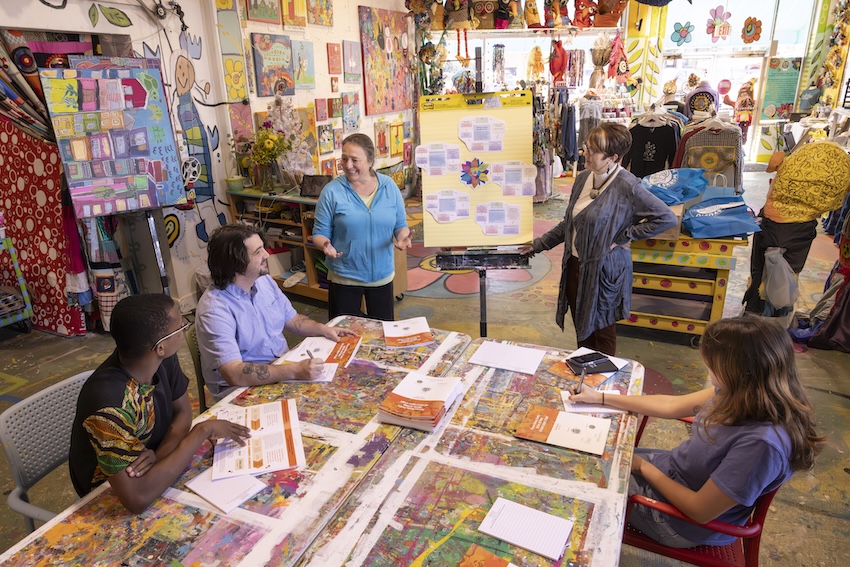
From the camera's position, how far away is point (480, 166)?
347 cm

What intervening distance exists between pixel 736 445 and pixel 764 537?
1.21 metres

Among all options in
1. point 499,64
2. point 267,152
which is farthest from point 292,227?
point 499,64

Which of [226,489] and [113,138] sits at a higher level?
[113,138]

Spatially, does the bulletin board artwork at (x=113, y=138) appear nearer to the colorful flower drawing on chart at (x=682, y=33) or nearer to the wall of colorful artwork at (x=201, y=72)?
the wall of colorful artwork at (x=201, y=72)

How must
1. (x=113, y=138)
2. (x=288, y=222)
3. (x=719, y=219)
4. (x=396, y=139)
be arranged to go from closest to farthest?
(x=719, y=219) → (x=113, y=138) → (x=288, y=222) → (x=396, y=139)

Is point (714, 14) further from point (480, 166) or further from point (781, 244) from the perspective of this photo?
point (480, 166)

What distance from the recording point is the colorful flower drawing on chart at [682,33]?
→ 1034 cm

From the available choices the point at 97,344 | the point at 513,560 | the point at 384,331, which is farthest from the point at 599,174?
the point at 97,344

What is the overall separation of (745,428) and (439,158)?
2.36 meters

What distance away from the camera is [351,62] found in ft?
23.6

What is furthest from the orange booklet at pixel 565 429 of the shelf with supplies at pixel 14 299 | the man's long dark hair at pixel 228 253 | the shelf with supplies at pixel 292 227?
the shelf with supplies at pixel 14 299

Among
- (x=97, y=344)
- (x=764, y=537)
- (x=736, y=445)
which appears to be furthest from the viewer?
(x=97, y=344)

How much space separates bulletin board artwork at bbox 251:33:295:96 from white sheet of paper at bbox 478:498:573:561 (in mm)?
5022

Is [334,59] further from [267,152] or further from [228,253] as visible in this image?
[228,253]
